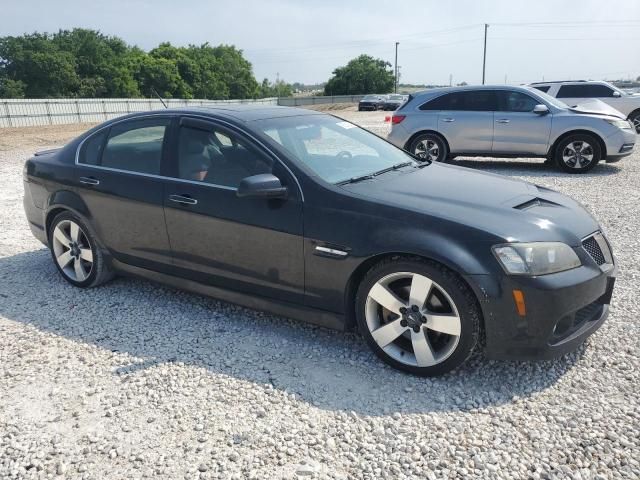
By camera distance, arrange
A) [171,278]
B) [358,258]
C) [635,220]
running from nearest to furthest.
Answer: [358,258], [171,278], [635,220]

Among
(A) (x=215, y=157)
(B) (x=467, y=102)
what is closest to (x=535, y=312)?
(A) (x=215, y=157)

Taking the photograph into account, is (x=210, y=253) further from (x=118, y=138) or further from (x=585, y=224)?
(x=585, y=224)

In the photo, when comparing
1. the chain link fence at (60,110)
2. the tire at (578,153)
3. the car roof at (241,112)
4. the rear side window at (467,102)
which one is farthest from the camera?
the chain link fence at (60,110)

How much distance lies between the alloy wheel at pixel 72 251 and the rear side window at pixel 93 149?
561 millimetres

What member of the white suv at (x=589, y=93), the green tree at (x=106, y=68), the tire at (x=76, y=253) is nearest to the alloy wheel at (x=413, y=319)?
the tire at (x=76, y=253)

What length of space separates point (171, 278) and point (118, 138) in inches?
52.1

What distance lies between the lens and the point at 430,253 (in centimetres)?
295

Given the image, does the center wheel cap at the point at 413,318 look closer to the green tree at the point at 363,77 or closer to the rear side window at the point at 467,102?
the rear side window at the point at 467,102

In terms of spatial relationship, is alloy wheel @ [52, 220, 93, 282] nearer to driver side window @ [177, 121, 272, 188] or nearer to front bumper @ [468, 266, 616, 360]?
driver side window @ [177, 121, 272, 188]

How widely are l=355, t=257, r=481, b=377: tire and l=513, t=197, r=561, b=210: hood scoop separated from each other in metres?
0.75

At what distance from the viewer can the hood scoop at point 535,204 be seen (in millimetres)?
3311

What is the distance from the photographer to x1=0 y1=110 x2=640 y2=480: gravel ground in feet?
8.27

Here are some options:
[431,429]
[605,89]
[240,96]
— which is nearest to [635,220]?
[431,429]

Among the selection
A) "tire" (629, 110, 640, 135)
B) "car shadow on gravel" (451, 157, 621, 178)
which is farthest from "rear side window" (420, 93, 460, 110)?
"tire" (629, 110, 640, 135)
